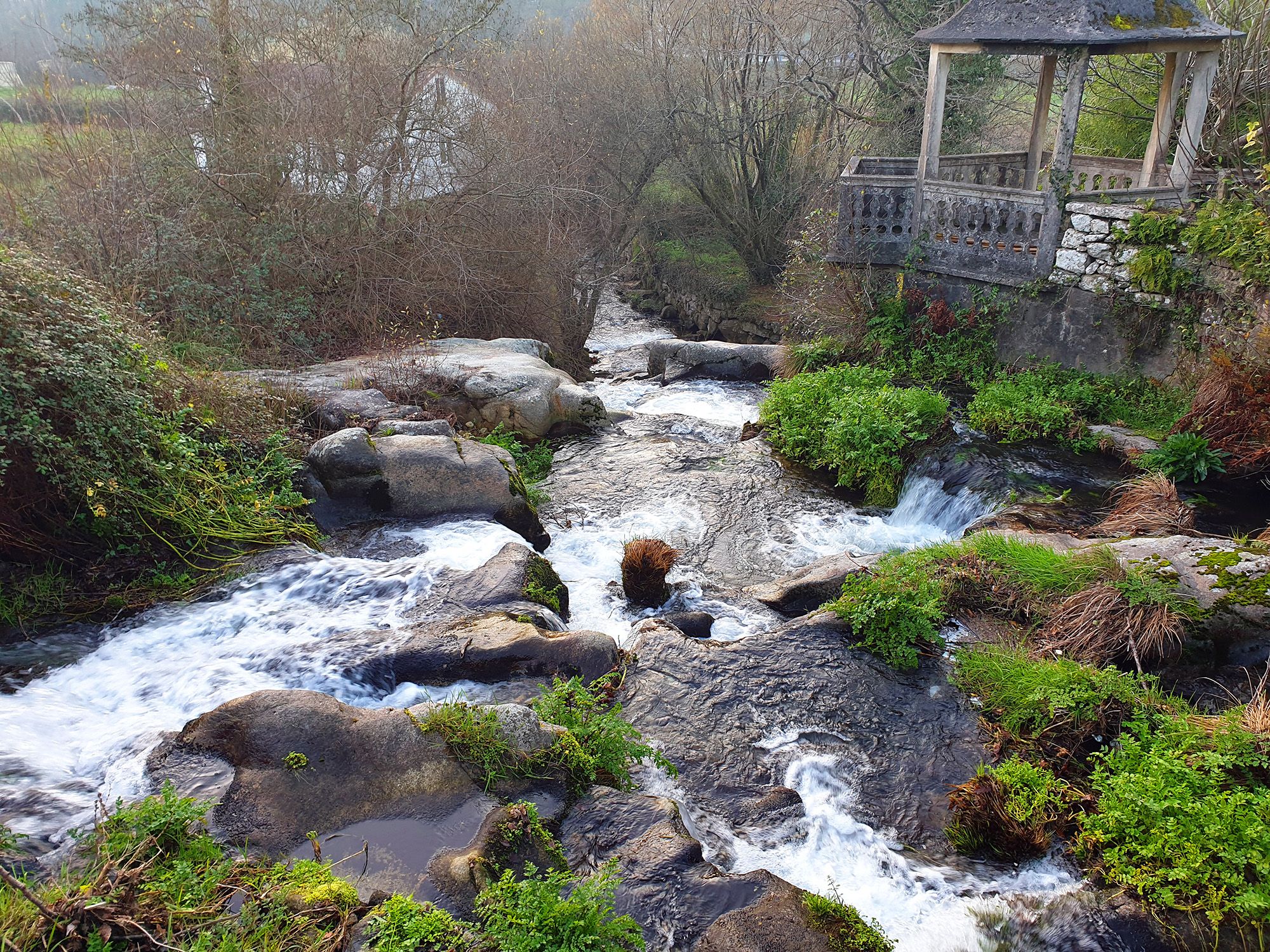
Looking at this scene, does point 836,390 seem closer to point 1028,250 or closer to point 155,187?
point 1028,250

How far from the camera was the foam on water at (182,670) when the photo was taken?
4.68m

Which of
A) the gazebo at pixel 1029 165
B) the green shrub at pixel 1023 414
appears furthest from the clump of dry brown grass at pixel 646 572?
the gazebo at pixel 1029 165

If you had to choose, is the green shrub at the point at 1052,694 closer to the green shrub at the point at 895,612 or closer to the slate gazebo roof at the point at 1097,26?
the green shrub at the point at 895,612

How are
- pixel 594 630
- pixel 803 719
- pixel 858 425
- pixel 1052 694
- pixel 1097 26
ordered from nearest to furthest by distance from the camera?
pixel 1052 694, pixel 803 719, pixel 594 630, pixel 858 425, pixel 1097 26

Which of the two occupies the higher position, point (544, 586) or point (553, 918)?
point (553, 918)

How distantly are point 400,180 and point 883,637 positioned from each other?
11502 millimetres

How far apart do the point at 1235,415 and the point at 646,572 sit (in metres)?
6.47

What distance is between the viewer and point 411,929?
3.56m

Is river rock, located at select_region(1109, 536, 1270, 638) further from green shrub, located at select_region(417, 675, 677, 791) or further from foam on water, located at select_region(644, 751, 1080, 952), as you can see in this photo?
green shrub, located at select_region(417, 675, 677, 791)

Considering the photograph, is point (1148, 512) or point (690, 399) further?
point (690, 399)

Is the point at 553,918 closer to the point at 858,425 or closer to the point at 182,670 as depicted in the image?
the point at 182,670

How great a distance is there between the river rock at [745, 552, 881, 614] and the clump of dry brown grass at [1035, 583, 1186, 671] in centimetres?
169

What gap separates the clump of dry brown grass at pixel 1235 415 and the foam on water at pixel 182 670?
7.80 meters

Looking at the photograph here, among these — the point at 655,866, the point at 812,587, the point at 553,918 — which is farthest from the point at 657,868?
the point at 812,587
